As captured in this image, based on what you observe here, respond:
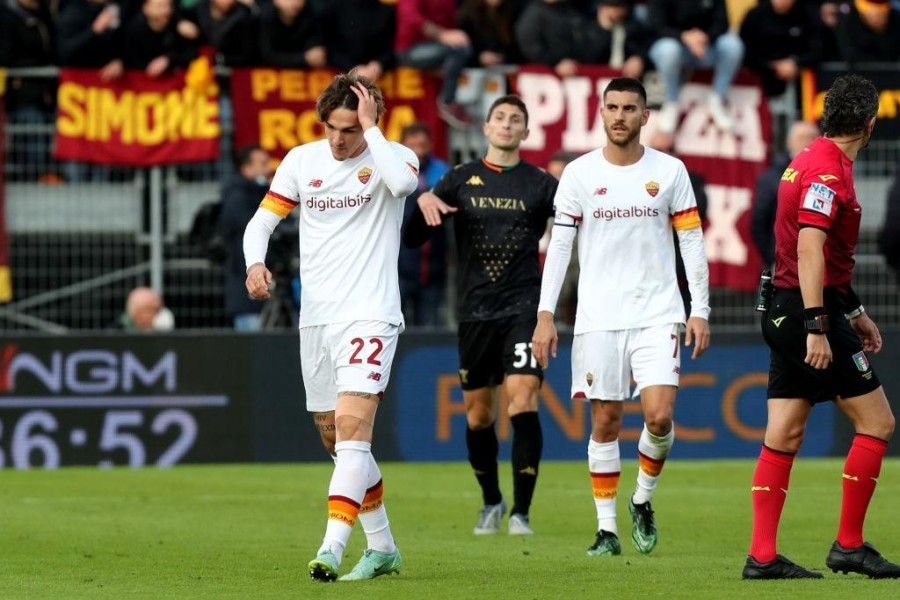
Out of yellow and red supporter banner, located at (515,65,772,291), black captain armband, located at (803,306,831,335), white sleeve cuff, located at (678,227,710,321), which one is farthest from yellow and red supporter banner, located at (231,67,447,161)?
black captain armband, located at (803,306,831,335)

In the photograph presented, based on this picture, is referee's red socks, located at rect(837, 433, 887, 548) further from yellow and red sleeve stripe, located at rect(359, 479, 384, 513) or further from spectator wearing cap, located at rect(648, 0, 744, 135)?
spectator wearing cap, located at rect(648, 0, 744, 135)

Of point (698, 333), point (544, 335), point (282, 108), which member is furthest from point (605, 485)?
point (282, 108)

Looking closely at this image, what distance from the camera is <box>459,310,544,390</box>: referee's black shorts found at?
10977 millimetres

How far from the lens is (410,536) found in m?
10.8

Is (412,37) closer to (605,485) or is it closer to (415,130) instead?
(415,130)

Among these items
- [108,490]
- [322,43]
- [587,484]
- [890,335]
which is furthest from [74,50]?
[890,335]

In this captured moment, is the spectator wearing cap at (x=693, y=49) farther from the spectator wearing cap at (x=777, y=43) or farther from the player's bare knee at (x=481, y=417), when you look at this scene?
the player's bare knee at (x=481, y=417)

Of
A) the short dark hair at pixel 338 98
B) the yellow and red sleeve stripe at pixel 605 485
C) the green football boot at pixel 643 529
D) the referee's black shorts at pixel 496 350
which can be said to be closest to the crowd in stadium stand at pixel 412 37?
the referee's black shorts at pixel 496 350

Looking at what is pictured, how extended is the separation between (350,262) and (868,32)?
35.5 ft

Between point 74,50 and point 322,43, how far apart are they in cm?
229

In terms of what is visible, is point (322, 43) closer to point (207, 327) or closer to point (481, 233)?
point (207, 327)

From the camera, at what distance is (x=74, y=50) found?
17.2 metres

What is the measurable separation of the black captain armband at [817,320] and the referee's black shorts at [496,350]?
312 centimetres

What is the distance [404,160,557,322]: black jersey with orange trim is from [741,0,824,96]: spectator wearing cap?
7.17 metres
